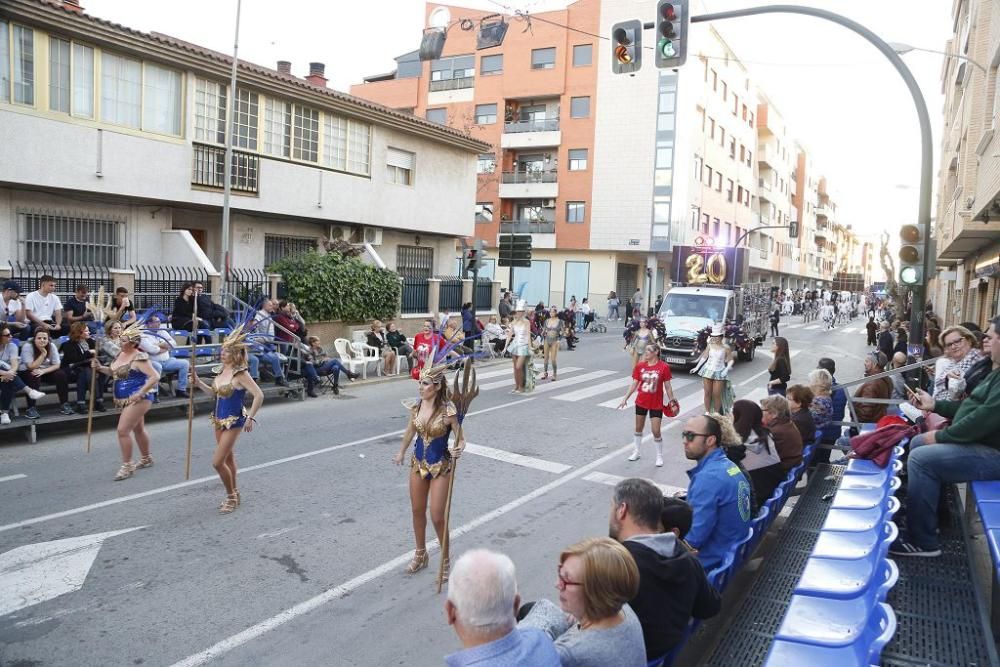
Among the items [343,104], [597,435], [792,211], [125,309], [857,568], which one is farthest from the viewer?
[792,211]

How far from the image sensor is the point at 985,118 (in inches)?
549

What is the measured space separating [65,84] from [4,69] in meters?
1.20

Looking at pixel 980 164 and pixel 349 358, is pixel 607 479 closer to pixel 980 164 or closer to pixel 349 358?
pixel 349 358

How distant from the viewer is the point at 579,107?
42.9 m

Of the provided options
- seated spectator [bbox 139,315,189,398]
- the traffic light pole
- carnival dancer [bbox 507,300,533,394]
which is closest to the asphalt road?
seated spectator [bbox 139,315,189,398]

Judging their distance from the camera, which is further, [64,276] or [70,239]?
[70,239]

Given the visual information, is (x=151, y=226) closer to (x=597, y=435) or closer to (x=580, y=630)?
(x=597, y=435)

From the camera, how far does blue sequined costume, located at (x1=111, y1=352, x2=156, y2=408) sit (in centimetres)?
838

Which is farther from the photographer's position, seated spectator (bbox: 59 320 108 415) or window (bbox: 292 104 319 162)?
window (bbox: 292 104 319 162)

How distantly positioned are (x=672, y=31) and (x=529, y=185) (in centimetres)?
3477

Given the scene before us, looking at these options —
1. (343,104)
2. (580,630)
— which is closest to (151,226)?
(343,104)

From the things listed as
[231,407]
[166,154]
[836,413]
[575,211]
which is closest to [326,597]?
[231,407]

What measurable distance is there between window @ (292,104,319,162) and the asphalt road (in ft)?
36.4

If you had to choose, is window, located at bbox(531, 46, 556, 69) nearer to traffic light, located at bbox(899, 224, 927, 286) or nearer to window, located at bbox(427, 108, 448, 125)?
window, located at bbox(427, 108, 448, 125)
